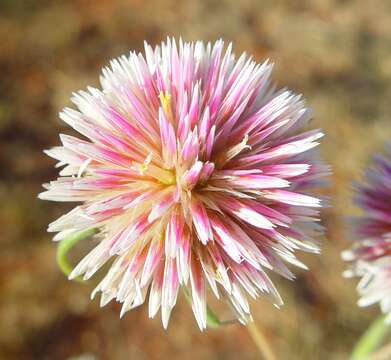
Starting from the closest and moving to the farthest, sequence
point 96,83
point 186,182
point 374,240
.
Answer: point 186,182 → point 374,240 → point 96,83

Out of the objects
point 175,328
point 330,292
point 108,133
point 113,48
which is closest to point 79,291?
point 175,328

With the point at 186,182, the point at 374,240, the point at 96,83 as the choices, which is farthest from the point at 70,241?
the point at 96,83

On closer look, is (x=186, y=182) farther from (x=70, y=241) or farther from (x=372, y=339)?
(x=372, y=339)

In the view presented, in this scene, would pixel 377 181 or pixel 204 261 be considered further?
pixel 377 181

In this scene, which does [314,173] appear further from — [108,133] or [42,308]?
[42,308]

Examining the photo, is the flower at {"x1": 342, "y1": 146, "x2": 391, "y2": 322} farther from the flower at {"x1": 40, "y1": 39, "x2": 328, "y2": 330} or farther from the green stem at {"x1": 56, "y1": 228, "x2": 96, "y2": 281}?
the green stem at {"x1": 56, "y1": 228, "x2": 96, "y2": 281}

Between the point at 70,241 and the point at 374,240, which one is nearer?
the point at 70,241
